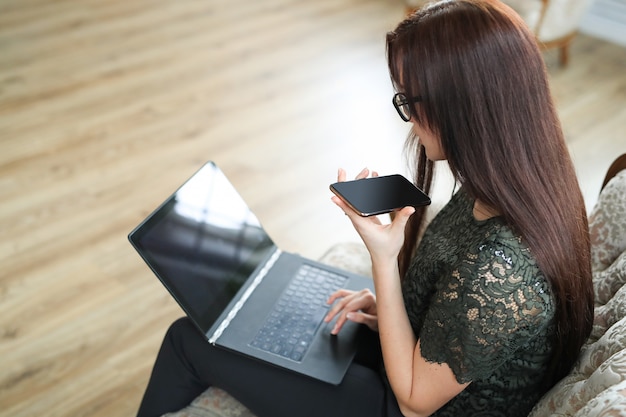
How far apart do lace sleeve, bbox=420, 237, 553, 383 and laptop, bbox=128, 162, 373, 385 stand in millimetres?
289

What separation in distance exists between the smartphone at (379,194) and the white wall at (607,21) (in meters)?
3.02

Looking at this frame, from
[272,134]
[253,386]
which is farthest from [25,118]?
[253,386]

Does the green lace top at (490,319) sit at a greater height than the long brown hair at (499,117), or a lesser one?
lesser

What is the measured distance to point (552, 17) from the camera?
326 cm

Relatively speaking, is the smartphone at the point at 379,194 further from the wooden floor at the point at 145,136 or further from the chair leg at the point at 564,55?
the chair leg at the point at 564,55

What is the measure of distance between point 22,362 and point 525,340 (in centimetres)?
141

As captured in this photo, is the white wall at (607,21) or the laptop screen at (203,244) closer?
the laptop screen at (203,244)

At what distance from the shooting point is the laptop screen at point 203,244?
1.25 meters

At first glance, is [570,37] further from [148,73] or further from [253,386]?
[253,386]

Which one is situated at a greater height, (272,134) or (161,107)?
(161,107)

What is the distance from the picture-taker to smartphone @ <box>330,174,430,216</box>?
3.70 ft

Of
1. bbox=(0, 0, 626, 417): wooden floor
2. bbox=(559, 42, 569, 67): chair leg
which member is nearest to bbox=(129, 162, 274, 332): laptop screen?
bbox=(0, 0, 626, 417): wooden floor

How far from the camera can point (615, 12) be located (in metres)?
3.71

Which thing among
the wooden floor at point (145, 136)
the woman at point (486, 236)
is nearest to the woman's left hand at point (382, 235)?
the woman at point (486, 236)
